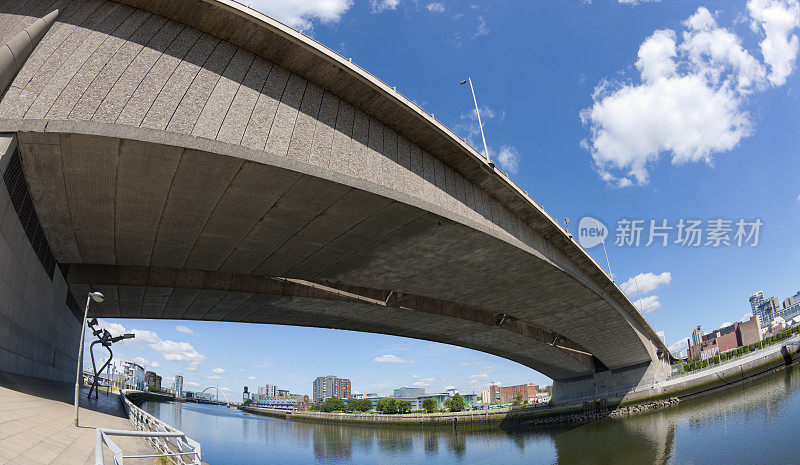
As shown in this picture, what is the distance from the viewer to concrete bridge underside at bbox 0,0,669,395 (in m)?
10.9

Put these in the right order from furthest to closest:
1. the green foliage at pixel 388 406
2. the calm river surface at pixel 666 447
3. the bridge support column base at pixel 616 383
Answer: the green foliage at pixel 388 406 → the bridge support column base at pixel 616 383 → the calm river surface at pixel 666 447

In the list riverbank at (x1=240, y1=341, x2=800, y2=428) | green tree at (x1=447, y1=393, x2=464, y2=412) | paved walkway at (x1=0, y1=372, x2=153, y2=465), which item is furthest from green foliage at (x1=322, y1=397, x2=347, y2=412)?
paved walkway at (x1=0, y1=372, x2=153, y2=465)

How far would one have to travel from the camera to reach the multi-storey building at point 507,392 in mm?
162438

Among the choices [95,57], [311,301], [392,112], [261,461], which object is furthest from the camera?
[261,461]

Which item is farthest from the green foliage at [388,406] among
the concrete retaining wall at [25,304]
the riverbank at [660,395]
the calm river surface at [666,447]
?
the concrete retaining wall at [25,304]

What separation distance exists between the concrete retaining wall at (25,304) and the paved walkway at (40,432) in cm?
120

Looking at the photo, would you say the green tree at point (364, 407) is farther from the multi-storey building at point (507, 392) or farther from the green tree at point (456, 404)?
the multi-storey building at point (507, 392)

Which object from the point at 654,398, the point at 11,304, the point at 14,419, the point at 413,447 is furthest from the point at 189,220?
the point at 654,398

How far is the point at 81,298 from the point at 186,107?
1750 cm

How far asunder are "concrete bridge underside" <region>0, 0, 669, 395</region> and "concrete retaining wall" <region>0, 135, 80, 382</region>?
3.41 feet

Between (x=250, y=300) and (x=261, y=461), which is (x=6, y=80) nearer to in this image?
(x=250, y=300)

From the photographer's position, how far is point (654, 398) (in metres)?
47.7

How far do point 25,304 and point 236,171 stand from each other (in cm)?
960

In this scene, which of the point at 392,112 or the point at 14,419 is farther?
the point at 392,112
